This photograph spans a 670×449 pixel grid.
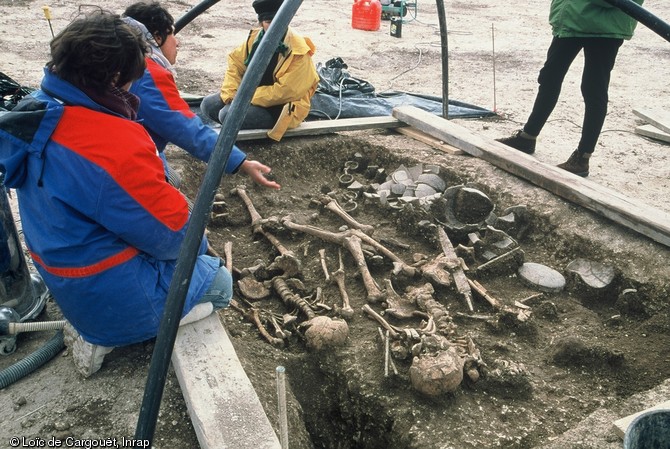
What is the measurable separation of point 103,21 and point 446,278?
8.34ft

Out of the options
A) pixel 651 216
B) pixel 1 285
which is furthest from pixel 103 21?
pixel 651 216

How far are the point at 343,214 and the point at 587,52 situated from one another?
2.59 metres

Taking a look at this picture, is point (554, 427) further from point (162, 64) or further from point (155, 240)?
point (162, 64)

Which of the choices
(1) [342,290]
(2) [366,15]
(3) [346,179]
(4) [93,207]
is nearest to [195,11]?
(3) [346,179]

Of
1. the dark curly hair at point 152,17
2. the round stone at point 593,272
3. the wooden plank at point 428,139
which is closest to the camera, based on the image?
the dark curly hair at point 152,17

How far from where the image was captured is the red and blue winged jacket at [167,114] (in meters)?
3.41

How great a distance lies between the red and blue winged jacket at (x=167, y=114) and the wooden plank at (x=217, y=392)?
95 centimetres

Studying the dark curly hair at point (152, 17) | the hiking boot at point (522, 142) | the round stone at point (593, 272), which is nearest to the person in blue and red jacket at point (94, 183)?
the dark curly hair at point (152, 17)

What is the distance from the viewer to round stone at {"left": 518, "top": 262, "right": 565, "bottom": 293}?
410 centimetres

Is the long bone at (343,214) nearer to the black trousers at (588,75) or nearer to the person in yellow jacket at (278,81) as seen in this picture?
the person in yellow jacket at (278,81)

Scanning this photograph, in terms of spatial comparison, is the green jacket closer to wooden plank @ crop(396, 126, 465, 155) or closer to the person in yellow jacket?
wooden plank @ crop(396, 126, 465, 155)

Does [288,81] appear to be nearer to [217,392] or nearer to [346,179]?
[346,179]

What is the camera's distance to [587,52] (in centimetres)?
524

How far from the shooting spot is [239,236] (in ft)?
15.6
